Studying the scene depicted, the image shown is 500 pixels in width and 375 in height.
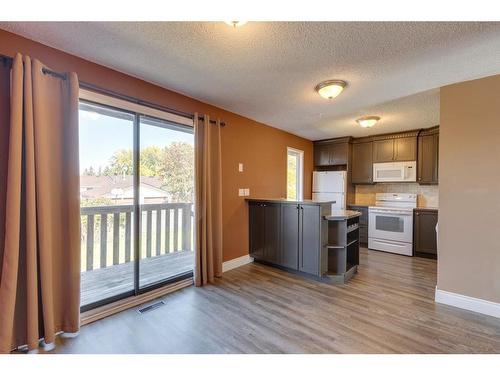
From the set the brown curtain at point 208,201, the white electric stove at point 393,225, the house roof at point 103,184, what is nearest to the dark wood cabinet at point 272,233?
the brown curtain at point 208,201

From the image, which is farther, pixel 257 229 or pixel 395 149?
pixel 395 149

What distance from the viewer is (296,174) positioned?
526cm

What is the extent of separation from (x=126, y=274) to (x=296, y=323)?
2.22 m

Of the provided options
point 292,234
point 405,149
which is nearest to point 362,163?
point 405,149

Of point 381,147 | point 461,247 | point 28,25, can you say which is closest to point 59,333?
point 28,25

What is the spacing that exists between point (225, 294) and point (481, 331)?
2.41 meters

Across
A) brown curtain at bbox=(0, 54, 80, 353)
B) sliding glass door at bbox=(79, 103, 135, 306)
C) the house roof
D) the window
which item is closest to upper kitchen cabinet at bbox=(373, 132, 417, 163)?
the window

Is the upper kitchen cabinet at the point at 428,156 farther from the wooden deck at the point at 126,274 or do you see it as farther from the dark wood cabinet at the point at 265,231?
the wooden deck at the point at 126,274

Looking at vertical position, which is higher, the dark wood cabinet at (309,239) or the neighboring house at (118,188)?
the neighboring house at (118,188)

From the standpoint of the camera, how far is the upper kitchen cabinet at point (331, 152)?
16.7 ft

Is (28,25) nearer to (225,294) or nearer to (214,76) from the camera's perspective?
(214,76)

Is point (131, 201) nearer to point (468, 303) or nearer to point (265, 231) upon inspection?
point (265, 231)

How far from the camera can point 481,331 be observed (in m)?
1.96

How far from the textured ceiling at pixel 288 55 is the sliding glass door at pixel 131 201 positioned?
0.55 metres
